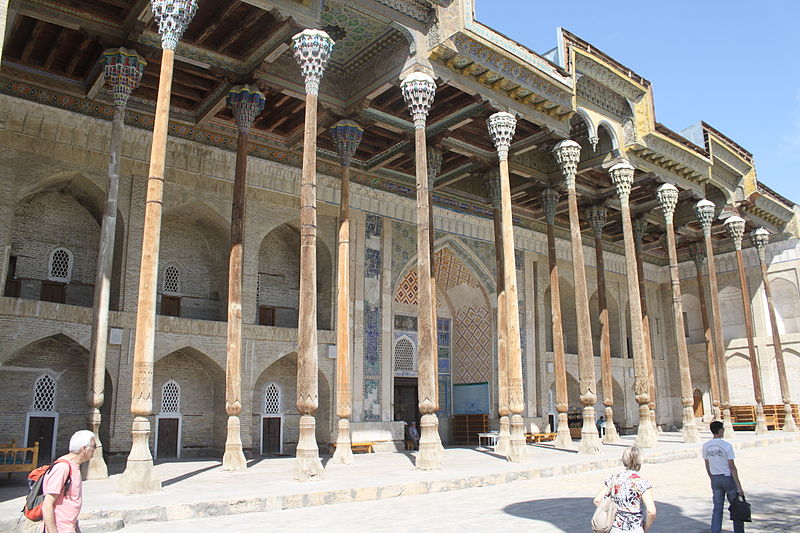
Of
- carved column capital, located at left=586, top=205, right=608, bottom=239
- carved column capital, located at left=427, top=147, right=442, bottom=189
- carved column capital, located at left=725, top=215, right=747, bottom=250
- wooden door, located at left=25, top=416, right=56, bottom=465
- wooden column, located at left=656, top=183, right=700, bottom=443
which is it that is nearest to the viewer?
wooden door, located at left=25, top=416, right=56, bottom=465

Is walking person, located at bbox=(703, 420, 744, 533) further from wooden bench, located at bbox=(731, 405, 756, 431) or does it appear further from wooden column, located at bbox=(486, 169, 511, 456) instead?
wooden bench, located at bbox=(731, 405, 756, 431)

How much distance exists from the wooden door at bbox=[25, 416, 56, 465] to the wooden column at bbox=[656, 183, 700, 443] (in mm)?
13106

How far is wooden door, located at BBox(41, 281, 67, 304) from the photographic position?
12.4 m

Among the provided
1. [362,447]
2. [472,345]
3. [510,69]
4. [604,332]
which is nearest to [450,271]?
[472,345]

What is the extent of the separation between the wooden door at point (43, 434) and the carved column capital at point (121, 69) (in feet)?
19.1

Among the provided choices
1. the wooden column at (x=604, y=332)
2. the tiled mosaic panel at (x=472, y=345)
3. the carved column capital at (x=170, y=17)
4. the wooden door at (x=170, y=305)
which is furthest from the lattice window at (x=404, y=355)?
the carved column capital at (x=170, y=17)

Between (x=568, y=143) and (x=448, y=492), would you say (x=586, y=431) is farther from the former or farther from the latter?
(x=568, y=143)

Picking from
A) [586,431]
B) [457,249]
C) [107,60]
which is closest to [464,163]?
[457,249]

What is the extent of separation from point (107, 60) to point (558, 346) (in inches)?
403

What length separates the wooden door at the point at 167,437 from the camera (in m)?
13.0

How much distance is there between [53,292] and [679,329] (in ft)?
45.5

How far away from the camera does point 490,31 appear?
40.0ft

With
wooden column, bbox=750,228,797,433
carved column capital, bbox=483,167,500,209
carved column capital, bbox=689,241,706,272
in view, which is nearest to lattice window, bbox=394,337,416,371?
carved column capital, bbox=483,167,500,209

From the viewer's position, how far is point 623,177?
15344 mm
